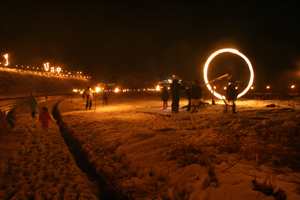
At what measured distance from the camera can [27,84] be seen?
43656 millimetres

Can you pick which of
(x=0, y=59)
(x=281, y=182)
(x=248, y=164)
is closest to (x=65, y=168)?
(x=248, y=164)

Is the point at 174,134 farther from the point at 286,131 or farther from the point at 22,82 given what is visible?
the point at 22,82

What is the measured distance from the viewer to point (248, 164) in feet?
10.6

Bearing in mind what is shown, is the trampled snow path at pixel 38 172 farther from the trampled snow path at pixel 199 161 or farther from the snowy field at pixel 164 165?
the trampled snow path at pixel 199 161

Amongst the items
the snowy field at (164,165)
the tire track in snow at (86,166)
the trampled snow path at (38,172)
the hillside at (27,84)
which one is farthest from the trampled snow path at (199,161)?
the hillside at (27,84)

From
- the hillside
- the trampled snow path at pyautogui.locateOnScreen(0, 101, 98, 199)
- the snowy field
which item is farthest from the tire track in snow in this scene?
the hillside

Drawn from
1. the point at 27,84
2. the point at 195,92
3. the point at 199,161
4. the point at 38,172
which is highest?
the point at 27,84

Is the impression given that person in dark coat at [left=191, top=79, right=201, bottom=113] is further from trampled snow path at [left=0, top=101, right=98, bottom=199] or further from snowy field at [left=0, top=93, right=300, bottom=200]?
trampled snow path at [left=0, top=101, right=98, bottom=199]

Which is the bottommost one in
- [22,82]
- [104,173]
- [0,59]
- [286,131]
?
[104,173]

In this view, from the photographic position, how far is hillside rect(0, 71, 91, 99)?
35.1 metres

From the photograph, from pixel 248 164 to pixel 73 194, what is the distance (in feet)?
11.1

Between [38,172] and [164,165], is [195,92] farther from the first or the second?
[38,172]

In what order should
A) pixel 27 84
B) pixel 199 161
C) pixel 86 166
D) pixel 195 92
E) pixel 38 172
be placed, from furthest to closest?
→ 1. pixel 27 84
2. pixel 195 92
3. pixel 86 166
4. pixel 38 172
5. pixel 199 161

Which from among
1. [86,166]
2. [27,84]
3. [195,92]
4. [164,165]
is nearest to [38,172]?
[86,166]
